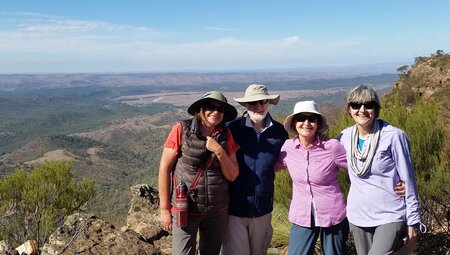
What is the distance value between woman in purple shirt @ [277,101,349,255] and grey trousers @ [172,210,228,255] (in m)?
0.56

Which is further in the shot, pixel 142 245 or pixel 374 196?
pixel 142 245

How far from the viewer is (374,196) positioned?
8.96 feet

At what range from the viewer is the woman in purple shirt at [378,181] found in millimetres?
2662

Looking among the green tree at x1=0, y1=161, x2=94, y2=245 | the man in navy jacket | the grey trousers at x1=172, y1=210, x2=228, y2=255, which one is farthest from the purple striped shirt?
the green tree at x1=0, y1=161, x2=94, y2=245

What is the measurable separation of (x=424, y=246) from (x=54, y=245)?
144 inches

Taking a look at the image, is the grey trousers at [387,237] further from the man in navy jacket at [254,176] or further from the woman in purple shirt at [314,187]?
the man in navy jacket at [254,176]

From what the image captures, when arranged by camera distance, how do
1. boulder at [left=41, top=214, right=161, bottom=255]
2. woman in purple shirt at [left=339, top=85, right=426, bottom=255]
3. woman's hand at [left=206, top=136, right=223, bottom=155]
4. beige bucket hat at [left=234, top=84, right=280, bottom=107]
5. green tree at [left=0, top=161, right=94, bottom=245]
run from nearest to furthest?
woman in purple shirt at [left=339, top=85, right=426, bottom=255] < woman's hand at [left=206, top=136, right=223, bottom=155] < beige bucket hat at [left=234, top=84, right=280, bottom=107] < boulder at [left=41, top=214, right=161, bottom=255] < green tree at [left=0, top=161, right=94, bottom=245]

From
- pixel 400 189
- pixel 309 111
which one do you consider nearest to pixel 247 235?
pixel 309 111

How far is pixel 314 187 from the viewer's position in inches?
119

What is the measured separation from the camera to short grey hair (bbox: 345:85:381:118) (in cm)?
276

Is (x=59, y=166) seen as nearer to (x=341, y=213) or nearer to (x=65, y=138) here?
(x=341, y=213)

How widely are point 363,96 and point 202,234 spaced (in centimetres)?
161

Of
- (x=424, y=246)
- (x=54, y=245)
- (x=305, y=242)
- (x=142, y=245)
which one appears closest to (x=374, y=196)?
(x=305, y=242)

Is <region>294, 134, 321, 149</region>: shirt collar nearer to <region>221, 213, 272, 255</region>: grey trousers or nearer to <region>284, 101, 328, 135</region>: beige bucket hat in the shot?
<region>284, 101, 328, 135</region>: beige bucket hat
